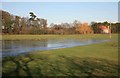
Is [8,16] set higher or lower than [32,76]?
higher

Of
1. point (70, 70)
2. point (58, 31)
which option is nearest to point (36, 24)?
point (58, 31)

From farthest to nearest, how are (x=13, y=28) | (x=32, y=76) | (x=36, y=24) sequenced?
(x=36, y=24) → (x=13, y=28) → (x=32, y=76)

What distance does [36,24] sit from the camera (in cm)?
9012

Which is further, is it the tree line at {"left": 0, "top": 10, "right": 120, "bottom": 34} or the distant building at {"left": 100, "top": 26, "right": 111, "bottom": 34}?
the distant building at {"left": 100, "top": 26, "right": 111, "bottom": 34}

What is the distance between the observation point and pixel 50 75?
9.35m

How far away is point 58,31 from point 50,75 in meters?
85.0

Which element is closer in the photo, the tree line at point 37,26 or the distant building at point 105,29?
the tree line at point 37,26

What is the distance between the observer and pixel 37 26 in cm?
8825

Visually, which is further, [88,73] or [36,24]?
[36,24]

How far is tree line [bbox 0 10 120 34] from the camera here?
70.9 m

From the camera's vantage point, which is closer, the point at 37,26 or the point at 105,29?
the point at 37,26

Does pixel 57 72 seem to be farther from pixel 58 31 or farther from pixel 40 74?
pixel 58 31

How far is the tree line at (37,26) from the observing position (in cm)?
7094

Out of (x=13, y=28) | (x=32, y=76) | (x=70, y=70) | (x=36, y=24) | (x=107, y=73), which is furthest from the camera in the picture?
(x=36, y=24)
